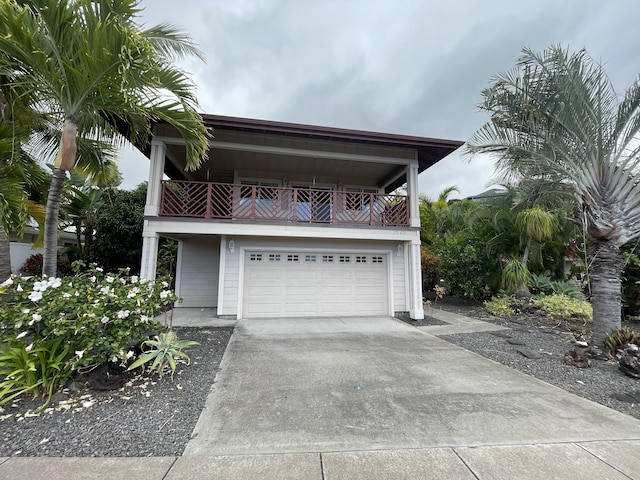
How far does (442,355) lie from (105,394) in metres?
5.14

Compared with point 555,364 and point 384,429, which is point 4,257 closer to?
point 384,429

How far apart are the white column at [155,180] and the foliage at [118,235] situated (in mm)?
4205

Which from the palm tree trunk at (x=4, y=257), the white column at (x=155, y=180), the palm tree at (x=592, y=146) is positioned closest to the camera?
the palm tree trunk at (x=4, y=257)

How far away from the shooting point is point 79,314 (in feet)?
10.7

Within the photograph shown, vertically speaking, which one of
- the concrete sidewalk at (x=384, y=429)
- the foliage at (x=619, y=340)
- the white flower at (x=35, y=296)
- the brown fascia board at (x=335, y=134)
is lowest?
the concrete sidewalk at (x=384, y=429)

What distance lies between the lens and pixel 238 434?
2.64m

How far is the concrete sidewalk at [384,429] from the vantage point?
2.17 meters

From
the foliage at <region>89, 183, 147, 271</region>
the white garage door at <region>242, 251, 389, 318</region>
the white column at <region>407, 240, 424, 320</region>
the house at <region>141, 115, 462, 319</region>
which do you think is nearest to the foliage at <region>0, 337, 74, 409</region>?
the house at <region>141, 115, 462, 319</region>

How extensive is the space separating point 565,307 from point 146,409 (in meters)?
10.7

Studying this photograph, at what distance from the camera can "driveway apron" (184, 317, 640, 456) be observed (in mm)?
2580

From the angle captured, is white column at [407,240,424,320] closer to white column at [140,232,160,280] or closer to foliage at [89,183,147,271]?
white column at [140,232,160,280]

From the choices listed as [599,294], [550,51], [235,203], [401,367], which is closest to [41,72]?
[235,203]

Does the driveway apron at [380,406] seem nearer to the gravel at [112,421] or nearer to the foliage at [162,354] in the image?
the gravel at [112,421]

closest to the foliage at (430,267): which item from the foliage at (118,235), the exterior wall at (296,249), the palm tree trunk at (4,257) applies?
the exterior wall at (296,249)
